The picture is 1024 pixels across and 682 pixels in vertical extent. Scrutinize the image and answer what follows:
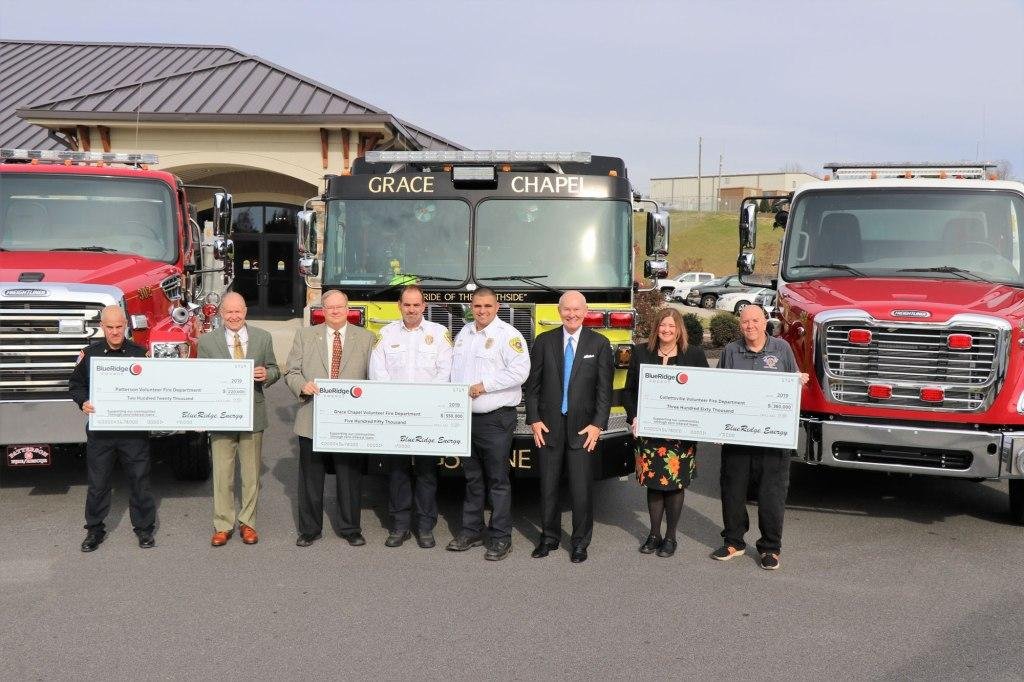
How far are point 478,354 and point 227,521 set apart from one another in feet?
7.19

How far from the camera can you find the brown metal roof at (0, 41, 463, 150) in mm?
21797

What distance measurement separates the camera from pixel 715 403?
249 inches

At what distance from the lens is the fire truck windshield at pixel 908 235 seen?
7.73m

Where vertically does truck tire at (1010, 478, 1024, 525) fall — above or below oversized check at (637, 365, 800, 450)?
below

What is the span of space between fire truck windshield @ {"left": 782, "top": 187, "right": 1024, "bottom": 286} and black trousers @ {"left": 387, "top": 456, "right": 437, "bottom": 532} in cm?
385

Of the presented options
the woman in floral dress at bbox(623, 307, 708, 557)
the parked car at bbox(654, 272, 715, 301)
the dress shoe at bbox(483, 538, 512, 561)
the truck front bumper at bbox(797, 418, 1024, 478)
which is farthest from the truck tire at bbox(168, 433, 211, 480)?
the parked car at bbox(654, 272, 715, 301)

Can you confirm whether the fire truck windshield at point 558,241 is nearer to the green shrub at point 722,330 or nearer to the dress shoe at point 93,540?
the dress shoe at point 93,540

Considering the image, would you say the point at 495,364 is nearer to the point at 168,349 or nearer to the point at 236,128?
the point at 168,349

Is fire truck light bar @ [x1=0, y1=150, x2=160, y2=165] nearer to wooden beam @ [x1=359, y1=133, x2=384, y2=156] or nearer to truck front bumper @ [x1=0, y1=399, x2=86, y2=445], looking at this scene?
truck front bumper @ [x1=0, y1=399, x2=86, y2=445]

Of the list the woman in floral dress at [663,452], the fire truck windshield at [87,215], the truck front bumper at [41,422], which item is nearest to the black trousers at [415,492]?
the woman in floral dress at [663,452]

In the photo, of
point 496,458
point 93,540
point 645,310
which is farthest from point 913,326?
point 645,310

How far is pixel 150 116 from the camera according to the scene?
21844 millimetres

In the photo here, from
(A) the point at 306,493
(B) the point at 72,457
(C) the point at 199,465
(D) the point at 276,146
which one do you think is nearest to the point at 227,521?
(A) the point at 306,493

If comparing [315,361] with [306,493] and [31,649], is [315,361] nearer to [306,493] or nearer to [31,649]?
[306,493]
